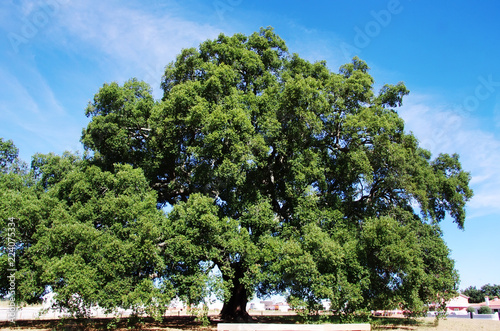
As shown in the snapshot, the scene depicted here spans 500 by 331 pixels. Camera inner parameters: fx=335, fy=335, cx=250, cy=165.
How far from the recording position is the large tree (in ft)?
56.1

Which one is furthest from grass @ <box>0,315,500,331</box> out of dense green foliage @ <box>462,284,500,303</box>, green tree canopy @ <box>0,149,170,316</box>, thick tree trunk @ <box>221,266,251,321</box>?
dense green foliage @ <box>462,284,500,303</box>

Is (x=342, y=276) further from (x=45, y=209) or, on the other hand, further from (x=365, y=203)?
(x=45, y=209)

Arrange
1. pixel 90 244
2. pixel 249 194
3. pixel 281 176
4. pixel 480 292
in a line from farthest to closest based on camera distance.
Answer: pixel 480 292, pixel 281 176, pixel 249 194, pixel 90 244

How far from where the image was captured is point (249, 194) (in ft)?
66.5

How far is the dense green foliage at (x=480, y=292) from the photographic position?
85.2 metres

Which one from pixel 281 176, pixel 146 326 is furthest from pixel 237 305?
pixel 281 176

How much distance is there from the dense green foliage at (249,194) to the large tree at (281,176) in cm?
10

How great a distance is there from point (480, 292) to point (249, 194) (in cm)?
9750

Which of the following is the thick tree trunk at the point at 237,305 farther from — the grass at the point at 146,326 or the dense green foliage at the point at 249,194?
the grass at the point at 146,326

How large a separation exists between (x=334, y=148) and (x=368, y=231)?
673 centimetres

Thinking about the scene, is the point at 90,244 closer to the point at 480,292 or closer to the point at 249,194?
the point at 249,194

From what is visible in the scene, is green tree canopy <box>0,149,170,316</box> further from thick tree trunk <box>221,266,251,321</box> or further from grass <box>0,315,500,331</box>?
thick tree trunk <box>221,266,251,321</box>

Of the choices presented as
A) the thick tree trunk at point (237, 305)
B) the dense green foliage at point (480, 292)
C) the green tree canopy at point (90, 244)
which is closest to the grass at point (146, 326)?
the thick tree trunk at point (237, 305)

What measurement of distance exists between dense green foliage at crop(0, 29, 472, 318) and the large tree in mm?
95
